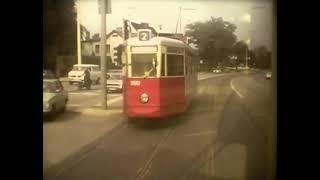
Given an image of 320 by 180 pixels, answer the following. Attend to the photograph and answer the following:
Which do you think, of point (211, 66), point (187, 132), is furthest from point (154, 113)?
point (211, 66)

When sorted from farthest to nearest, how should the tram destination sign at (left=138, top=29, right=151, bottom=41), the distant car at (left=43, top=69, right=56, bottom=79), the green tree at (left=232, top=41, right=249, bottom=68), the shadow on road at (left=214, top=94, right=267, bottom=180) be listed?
the green tree at (left=232, top=41, right=249, bottom=68) → the tram destination sign at (left=138, top=29, right=151, bottom=41) → the shadow on road at (left=214, top=94, right=267, bottom=180) → the distant car at (left=43, top=69, right=56, bottom=79)

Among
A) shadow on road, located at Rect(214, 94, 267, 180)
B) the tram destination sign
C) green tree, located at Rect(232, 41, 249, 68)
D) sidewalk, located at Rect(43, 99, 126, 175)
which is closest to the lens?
sidewalk, located at Rect(43, 99, 126, 175)

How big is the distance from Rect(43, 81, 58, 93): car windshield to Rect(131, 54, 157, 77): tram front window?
1.02m

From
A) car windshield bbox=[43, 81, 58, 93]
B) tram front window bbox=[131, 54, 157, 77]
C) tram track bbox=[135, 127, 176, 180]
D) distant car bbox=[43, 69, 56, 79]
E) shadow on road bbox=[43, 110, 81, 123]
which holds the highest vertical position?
tram front window bbox=[131, 54, 157, 77]

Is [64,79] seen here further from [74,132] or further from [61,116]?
[74,132]

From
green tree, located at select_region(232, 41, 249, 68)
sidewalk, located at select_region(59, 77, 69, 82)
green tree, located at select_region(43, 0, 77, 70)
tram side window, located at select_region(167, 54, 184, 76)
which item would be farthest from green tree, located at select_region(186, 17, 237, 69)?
sidewalk, located at select_region(59, 77, 69, 82)

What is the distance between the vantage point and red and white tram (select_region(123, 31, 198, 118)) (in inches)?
239

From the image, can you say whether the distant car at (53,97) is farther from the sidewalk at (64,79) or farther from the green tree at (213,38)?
the green tree at (213,38)

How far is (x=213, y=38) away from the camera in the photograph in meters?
6.26

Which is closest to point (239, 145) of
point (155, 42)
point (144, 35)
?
point (155, 42)

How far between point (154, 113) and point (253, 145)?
134 centimetres

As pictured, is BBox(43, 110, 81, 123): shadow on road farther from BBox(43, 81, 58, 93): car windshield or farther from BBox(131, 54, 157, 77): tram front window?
BBox(131, 54, 157, 77): tram front window

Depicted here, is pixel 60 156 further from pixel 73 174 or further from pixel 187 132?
pixel 187 132

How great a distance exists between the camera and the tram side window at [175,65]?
617 centimetres
